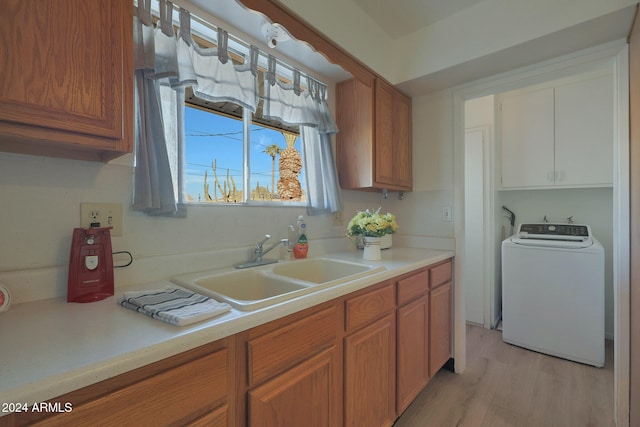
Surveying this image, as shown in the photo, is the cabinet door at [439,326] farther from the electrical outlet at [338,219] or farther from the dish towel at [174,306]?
the dish towel at [174,306]

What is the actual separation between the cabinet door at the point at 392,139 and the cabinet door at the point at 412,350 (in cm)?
88

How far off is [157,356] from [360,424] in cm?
105

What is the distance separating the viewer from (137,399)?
0.63 metres

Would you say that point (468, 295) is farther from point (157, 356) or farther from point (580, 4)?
point (157, 356)

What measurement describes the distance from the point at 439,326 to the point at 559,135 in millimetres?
2166

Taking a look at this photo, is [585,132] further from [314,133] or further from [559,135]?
[314,133]

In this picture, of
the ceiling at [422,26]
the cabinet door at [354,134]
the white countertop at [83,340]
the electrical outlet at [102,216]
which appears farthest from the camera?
the cabinet door at [354,134]

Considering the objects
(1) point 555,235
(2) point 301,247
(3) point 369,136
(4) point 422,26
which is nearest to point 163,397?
(2) point 301,247

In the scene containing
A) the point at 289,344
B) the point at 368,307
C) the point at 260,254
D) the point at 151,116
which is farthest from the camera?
the point at 260,254

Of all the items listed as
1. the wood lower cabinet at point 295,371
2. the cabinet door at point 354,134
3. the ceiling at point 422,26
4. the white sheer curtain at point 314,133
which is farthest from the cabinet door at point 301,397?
the ceiling at point 422,26

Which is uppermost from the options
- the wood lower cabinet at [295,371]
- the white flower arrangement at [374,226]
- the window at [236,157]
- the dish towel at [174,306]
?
the window at [236,157]

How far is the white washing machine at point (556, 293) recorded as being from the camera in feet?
7.38

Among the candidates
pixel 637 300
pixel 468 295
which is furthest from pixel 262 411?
pixel 468 295

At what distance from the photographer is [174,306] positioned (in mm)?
838
